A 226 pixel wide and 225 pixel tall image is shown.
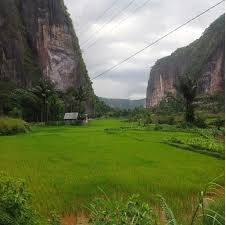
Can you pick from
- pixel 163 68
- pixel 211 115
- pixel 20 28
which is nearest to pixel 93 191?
pixel 211 115

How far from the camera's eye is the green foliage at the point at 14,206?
4770mm

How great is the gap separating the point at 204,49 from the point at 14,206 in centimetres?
11399

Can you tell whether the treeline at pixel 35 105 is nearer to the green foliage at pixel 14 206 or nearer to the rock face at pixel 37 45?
the rock face at pixel 37 45

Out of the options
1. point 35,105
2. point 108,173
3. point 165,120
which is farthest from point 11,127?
point 108,173

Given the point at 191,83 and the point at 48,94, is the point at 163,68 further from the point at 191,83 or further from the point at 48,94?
the point at 191,83

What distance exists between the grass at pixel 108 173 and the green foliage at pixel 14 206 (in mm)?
2033

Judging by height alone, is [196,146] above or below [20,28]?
below

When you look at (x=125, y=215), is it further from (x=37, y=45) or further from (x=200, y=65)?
(x=200, y=65)

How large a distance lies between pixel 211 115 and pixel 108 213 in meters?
45.0

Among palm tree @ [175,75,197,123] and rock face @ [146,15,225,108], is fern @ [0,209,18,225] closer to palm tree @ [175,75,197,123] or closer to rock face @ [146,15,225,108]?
palm tree @ [175,75,197,123]

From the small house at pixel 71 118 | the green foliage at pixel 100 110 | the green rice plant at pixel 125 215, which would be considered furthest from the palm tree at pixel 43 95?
the green rice plant at pixel 125 215

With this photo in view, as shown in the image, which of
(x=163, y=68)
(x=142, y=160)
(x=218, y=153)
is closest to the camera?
(x=142, y=160)

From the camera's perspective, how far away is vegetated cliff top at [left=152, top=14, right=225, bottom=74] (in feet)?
333

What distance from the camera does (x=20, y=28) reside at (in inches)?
3088
